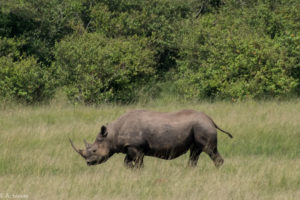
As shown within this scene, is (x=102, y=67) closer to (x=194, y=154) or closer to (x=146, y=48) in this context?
(x=146, y=48)

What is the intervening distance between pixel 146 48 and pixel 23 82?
5.44m

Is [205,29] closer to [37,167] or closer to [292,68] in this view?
[292,68]

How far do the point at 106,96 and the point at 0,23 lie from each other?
228 inches

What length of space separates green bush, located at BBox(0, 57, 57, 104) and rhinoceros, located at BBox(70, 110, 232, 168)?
10349 millimetres

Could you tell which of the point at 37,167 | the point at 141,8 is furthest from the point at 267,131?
the point at 141,8

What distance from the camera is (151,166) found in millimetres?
9289

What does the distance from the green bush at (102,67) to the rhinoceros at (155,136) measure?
9889 millimetres

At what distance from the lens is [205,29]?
21562 mm

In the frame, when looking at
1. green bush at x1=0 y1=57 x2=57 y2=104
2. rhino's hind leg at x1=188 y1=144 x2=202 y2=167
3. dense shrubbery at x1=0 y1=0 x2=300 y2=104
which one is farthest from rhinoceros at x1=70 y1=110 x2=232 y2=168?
green bush at x1=0 y1=57 x2=57 y2=104

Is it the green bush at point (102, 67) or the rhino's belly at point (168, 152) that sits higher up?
the rhino's belly at point (168, 152)

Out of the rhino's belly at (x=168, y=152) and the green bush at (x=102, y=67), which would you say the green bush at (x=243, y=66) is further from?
the rhino's belly at (x=168, y=152)

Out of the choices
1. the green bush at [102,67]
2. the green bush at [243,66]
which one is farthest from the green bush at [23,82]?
the green bush at [243,66]

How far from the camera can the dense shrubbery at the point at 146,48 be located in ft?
62.5

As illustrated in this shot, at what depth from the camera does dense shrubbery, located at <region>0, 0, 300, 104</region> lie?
62.5 feet
